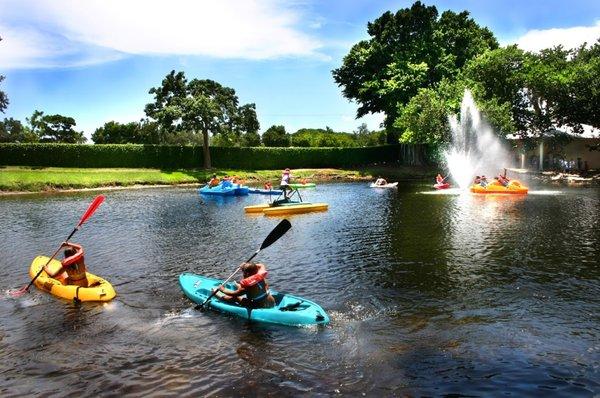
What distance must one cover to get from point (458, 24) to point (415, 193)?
36783 millimetres

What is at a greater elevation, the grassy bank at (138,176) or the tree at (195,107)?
the tree at (195,107)

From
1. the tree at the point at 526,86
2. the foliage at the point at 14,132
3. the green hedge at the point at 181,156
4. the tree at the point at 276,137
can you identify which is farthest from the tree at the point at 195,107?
the foliage at the point at 14,132

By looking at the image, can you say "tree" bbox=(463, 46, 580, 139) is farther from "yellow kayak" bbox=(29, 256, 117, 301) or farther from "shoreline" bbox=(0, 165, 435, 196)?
"yellow kayak" bbox=(29, 256, 117, 301)

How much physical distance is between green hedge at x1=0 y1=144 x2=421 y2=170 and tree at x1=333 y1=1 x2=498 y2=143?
839cm

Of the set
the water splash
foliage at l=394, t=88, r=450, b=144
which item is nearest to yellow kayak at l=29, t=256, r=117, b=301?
the water splash

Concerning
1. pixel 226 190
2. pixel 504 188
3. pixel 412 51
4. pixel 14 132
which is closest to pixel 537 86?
pixel 412 51

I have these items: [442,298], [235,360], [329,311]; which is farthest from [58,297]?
[442,298]

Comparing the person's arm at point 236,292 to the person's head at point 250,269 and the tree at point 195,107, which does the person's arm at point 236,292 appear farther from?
the tree at point 195,107

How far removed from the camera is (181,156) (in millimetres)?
65188

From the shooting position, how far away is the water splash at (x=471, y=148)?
5684 cm

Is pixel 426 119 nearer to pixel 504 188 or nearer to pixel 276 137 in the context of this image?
pixel 504 188

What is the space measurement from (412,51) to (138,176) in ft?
129

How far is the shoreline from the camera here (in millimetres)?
46688

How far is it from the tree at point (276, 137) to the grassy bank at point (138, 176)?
1629 centimetres
